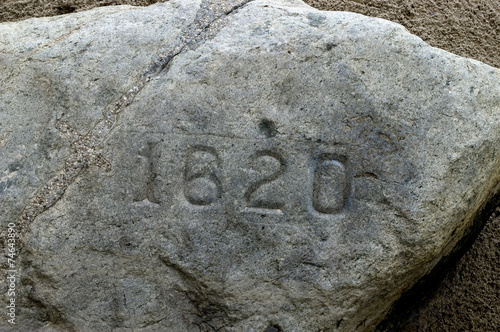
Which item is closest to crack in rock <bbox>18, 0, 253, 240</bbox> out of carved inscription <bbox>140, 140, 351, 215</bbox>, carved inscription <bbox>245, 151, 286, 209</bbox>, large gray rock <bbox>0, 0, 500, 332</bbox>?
large gray rock <bbox>0, 0, 500, 332</bbox>

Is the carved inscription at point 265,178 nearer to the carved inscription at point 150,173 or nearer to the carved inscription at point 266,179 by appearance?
the carved inscription at point 266,179

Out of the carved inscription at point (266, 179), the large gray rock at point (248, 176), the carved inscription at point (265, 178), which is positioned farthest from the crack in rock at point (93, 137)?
the carved inscription at point (265, 178)

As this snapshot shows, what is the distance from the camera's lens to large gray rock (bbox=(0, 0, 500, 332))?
137cm

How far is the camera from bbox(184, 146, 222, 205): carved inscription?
1.39 m

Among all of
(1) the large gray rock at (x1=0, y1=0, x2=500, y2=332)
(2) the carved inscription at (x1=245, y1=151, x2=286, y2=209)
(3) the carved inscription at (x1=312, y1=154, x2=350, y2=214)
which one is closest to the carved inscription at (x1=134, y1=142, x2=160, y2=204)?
(1) the large gray rock at (x1=0, y1=0, x2=500, y2=332)

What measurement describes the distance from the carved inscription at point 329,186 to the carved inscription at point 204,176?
224mm

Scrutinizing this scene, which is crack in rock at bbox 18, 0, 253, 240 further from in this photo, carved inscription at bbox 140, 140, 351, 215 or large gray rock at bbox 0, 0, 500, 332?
carved inscription at bbox 140, 140, 351, 215

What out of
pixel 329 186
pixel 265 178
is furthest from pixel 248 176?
pixel 329 186

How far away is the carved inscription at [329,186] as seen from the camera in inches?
54.2

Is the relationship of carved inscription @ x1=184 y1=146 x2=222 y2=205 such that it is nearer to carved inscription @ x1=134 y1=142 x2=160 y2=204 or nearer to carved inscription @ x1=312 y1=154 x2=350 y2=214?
carved inscription @ x1=134 y1=142 x2=160 y2=204

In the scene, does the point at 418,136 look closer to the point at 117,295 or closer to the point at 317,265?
the point at 317,265

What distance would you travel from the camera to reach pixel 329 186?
1378mm

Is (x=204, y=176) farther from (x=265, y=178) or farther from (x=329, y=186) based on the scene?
(x=329, y=186)

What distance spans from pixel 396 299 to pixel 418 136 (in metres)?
0.42
